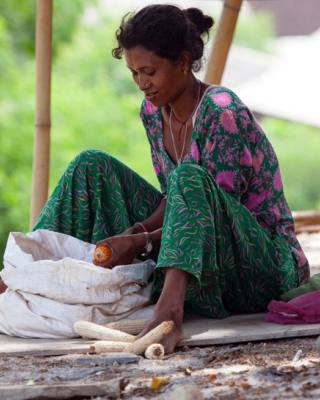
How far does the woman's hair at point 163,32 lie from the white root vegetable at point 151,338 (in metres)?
1.00

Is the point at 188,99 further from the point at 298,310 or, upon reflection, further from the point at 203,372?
the point at 203,372

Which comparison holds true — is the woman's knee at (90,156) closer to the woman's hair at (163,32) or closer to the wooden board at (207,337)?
the woman's hair at (163,32)

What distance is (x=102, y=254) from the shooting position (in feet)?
11.5

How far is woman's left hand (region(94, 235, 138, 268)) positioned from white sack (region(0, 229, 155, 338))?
0.15 ft

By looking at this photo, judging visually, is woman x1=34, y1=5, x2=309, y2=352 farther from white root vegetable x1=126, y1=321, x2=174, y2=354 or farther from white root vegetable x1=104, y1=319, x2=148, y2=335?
white root vegetable x1=104, y1=319, x2=148, y2=335

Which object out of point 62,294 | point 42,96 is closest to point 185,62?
point 62,294

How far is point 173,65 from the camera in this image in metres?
3.57

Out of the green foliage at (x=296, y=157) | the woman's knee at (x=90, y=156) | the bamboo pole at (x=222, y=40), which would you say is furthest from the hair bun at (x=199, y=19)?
the green foliage at (x=296, y=157)

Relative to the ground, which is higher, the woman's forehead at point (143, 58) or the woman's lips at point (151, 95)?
the woman's forehead at point (143, 58)

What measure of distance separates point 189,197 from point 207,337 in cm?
46

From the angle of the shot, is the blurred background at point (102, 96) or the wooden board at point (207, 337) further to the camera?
the blurred background at point (102, 96)

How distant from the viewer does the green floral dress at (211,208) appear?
3.21 meters

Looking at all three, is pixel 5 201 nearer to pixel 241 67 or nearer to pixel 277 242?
pixel 241 67

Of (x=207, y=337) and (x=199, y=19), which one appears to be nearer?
(x=207, y=337)
